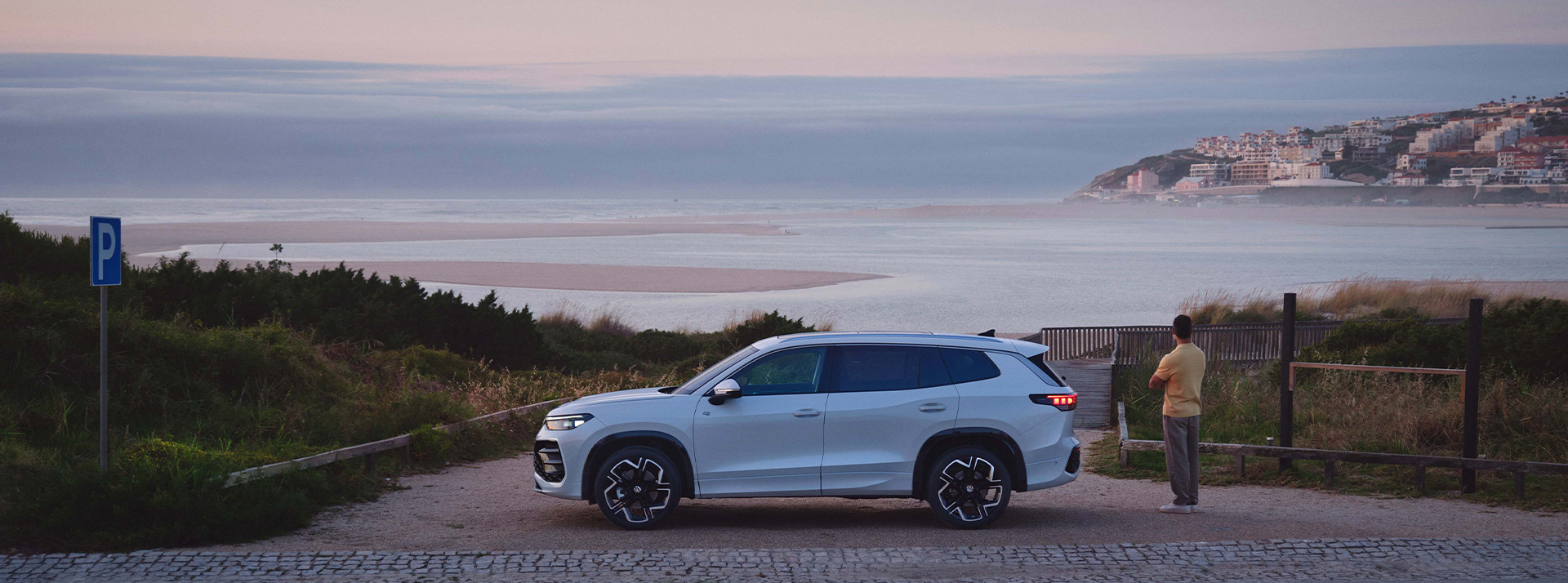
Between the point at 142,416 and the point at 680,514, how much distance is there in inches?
240

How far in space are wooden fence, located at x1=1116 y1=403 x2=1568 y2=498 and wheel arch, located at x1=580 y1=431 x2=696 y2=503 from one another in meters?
4.85

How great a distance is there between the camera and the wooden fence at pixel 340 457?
939 centimetres

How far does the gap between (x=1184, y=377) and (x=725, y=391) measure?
12.2ft

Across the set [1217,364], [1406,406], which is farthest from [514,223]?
[1406,406]

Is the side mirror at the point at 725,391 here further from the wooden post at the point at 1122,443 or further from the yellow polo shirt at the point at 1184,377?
the wooden post at the point at 1122,443

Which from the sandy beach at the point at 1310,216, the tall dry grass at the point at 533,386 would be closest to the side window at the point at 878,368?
the tall dry grass at the point at 533,386

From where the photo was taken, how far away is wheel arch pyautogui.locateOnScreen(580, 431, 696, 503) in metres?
8.82

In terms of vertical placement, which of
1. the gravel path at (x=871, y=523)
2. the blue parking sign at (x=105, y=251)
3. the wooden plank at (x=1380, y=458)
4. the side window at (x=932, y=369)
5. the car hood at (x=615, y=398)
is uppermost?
the blue parking sign at (x=105, y=251)

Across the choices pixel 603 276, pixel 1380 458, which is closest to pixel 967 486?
pixel 1380 458

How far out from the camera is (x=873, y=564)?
7.82 m

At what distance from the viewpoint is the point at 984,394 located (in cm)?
885

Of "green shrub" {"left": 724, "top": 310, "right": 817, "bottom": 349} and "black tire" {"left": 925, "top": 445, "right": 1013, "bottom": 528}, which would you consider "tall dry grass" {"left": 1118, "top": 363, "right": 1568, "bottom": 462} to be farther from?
"green shrub" {"left": 724, "top": 310, "right": 817, "bottom": 349}

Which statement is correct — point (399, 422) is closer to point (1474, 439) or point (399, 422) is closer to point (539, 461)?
point (539, 461)

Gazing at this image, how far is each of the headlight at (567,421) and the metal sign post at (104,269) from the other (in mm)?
3386
